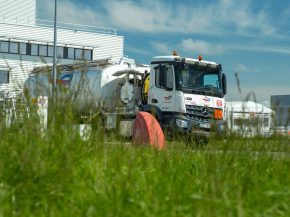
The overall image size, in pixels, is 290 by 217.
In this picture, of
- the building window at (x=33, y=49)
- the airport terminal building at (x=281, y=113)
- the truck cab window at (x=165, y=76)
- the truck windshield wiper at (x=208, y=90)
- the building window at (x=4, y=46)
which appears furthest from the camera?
the building window at (x=33, y=49)

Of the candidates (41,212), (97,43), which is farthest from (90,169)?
(97,43)

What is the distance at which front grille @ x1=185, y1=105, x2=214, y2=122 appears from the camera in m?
17.3

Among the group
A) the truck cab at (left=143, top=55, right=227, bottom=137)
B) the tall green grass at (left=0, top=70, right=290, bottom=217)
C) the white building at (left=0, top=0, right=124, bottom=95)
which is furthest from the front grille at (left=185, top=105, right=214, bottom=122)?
the white building at (left=0, top=0, right=124, bottom=95)

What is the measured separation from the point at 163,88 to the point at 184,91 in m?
0.70

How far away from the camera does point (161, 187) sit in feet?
14.4

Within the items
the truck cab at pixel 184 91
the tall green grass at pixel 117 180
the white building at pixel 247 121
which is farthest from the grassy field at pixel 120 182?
the truck cab at pixel 184 91

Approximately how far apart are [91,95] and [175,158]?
1699 mm

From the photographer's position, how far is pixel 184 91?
1709 centimetres

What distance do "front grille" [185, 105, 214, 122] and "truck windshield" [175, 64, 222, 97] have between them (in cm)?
52

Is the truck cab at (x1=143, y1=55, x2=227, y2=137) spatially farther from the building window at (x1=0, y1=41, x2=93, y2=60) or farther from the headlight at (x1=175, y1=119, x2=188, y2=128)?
the building window at (x1=0, y1=41, x2=93, y2=60)

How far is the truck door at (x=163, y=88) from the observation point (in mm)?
17047

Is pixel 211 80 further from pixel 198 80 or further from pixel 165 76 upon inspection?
pixel 165 76

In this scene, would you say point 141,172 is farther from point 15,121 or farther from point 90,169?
point 15,121

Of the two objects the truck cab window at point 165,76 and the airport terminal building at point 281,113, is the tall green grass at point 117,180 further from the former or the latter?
the truck cab window at point 165,76
